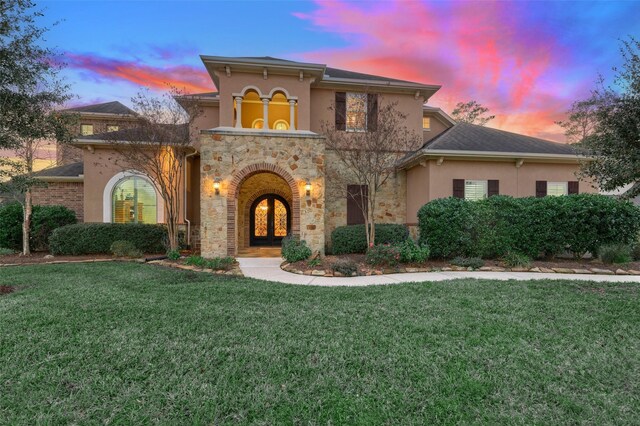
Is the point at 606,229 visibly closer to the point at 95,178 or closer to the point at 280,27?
the point at 280,27

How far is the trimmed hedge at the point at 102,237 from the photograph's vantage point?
10672 millimetres

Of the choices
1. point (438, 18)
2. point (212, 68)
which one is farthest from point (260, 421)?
point (438, 18)

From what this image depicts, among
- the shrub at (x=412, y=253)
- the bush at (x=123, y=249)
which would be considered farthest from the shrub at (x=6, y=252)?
the shrub at (x=412, y=253)

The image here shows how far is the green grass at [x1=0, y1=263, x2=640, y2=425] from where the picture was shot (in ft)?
7.54

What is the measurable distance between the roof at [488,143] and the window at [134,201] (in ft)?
37.8

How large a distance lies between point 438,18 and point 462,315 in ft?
37.0

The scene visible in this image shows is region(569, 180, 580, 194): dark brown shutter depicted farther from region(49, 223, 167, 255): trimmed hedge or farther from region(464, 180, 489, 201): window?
region(49, 223, 167, 255): trimmed hedge

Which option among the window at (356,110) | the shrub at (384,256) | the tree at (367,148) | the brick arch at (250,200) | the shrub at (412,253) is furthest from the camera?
the brick arch at (250,200)

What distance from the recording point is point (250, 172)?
1038cm

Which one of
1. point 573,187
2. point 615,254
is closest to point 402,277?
point 615,254

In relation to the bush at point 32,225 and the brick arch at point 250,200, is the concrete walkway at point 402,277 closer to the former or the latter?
the brick arch at point 250,200

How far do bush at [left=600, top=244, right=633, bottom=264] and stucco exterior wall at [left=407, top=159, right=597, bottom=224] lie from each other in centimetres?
391

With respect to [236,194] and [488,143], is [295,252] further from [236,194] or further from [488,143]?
[488,143]

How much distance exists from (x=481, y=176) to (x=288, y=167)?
25.6ft
